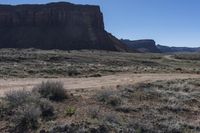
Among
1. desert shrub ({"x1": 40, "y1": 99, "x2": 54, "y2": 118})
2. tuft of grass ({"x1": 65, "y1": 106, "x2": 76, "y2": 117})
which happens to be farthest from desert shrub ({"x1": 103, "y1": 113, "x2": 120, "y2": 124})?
desert shrub ({"x1": 40, "y1": 99, "x2": 54, "y2": 118})

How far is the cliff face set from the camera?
11294cm

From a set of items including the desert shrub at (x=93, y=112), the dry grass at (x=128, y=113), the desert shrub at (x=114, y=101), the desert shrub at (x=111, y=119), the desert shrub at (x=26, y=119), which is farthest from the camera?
the desert shrub at (x=114, y=101)

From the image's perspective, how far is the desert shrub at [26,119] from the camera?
1255 cm

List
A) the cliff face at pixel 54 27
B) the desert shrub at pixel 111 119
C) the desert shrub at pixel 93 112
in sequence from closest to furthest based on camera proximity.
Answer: the desert shrub at pixel 111 119 < the desert shrub at pixel 93 112 < the cliff face at pixel 54 27

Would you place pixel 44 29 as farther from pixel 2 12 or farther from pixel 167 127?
pixel 167 127

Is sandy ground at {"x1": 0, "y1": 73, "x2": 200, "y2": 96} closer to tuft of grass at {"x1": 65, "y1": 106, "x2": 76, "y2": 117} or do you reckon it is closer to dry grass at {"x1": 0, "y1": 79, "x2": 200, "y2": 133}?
dry grass at {"x1": 0, "y1": 79, "x2": 200, "y2": 133}

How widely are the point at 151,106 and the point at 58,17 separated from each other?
363ft

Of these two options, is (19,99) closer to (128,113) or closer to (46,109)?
(46,109)

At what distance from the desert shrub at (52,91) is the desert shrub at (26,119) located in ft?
10.5

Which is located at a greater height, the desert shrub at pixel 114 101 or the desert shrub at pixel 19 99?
the desert shrub at pixel 19 99

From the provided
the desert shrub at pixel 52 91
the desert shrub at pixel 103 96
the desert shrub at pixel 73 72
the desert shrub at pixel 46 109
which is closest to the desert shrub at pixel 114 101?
the desert shrub at pixel 103 96

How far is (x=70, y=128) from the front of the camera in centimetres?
1233

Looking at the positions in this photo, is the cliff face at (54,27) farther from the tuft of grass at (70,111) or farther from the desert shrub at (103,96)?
the tuft of grass at (70,111)

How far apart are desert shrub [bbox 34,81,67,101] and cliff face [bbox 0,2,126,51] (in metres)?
93.3
